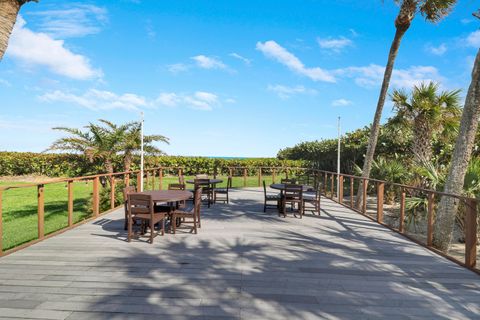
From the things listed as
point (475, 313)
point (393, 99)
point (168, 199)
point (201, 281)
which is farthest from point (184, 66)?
point (475, 313)

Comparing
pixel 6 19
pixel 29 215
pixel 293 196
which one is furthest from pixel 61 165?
pixel 6 19

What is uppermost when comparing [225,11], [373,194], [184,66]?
[225,11]

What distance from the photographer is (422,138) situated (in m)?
12.0

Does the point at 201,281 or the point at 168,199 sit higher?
the point at 168,199

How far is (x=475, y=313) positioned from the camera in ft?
10.3

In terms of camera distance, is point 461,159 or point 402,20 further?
point 402,20

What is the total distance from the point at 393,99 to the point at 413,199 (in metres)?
5.63

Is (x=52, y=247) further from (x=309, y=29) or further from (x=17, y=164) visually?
(x=17, y=164)

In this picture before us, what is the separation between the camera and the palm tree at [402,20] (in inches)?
387

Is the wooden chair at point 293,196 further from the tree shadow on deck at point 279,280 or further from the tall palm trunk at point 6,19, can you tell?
the tall palm trunk at point 6,19

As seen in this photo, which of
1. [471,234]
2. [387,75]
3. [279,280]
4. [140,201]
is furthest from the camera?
[387,75]

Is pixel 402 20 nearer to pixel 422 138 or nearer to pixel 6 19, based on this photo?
pixel 422 138

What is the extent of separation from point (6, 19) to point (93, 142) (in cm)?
799

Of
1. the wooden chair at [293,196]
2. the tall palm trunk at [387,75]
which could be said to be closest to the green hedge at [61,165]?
the tall palm trunk at [387,75]
